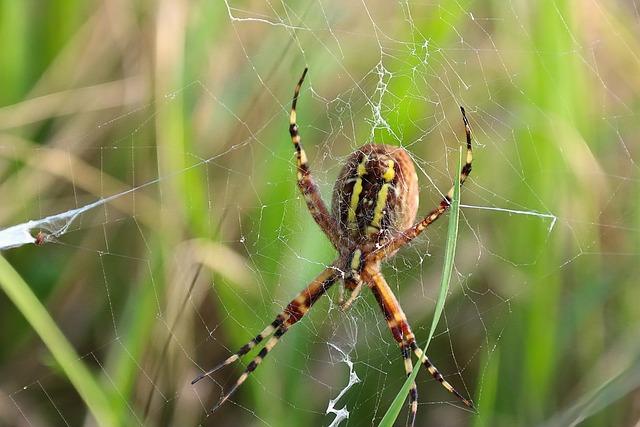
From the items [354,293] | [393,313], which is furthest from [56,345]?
[393,313]

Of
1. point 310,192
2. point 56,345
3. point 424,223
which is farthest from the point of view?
point 310,192

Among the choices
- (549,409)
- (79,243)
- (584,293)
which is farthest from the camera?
(79,243)

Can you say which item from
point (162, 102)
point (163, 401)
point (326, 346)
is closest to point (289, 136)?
point (162, 102)

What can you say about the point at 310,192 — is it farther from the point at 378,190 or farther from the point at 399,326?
the point at 399,326

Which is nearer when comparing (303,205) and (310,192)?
(310,192)

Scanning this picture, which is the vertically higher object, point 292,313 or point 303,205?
point 303,205

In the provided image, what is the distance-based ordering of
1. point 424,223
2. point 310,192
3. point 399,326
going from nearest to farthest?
point 424,223 < point 310,192 < point 399,326

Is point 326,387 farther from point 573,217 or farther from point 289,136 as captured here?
point 573,217

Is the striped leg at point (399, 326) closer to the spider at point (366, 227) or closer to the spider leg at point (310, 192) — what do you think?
the spider at point (366, 227)
